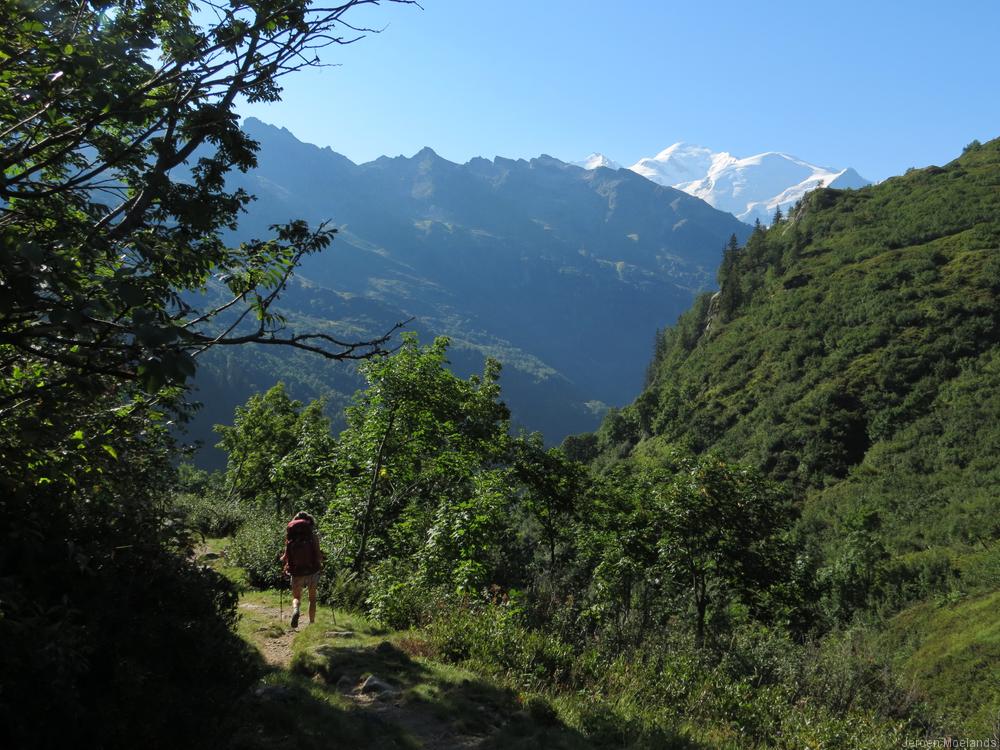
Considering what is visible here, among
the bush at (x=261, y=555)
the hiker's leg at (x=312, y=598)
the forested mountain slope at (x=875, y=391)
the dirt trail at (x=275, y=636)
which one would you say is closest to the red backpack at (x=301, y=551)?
the hiker's leg at (x=312, y=598)

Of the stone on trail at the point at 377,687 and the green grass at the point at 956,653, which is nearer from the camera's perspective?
the stone on trail at the point at 377,687

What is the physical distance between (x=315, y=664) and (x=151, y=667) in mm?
3861

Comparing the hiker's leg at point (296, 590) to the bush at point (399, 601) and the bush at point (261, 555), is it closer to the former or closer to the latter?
the bush at point (399, 601)

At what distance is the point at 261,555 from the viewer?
12164mm

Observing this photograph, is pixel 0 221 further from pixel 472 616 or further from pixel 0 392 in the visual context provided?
pixel 472 616

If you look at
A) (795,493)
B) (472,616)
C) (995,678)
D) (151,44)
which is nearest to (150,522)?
(151,44)

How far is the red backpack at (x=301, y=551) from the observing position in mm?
9000

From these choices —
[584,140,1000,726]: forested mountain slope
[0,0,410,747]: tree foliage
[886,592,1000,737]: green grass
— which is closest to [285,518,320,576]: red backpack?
[0,0,410,747]: tree foliage

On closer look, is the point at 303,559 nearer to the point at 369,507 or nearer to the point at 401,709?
the point at 369,507

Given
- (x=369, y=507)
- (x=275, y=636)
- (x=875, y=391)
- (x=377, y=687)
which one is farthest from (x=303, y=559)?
→ (x=875, y=391)

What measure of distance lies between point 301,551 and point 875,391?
80.0 metres

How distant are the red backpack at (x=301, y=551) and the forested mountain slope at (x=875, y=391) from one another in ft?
40.8

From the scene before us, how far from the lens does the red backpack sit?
9000 mm

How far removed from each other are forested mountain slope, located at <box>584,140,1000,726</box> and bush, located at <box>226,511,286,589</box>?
40.1 feet
